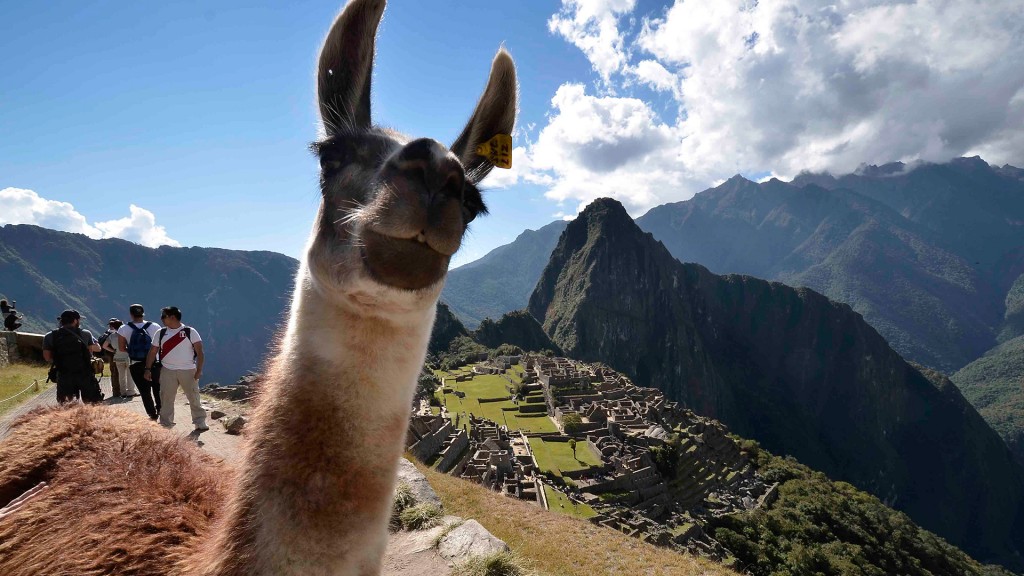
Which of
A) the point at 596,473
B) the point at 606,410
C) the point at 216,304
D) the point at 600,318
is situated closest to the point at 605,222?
the point at 600,318

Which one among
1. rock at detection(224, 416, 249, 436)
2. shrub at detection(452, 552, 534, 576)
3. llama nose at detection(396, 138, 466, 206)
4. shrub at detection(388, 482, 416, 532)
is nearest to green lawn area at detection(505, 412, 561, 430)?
rock at detection(224, 416, 249, 436)

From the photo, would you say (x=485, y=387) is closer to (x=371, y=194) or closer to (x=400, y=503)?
(x=400, y=503)

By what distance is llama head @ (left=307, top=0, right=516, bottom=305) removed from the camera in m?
1.46

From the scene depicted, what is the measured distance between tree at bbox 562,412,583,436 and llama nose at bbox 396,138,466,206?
125ft

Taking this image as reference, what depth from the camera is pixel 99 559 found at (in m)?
1.86

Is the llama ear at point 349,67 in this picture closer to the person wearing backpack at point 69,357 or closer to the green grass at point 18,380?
the person wearing backpack at point 69,357

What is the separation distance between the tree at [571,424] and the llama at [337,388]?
3749 centimetres

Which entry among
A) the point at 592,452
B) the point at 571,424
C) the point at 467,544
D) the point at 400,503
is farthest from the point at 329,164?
the point at 571,424

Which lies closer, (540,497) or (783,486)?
(540,497)

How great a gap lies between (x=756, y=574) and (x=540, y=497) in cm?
1609

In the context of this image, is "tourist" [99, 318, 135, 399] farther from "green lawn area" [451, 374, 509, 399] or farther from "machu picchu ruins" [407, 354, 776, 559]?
"green lawn area" [451, 374, 509, 399]

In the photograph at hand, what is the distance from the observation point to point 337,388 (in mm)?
1577

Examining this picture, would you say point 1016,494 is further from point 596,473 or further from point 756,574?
point 596,473

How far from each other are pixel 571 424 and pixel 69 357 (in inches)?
1364
